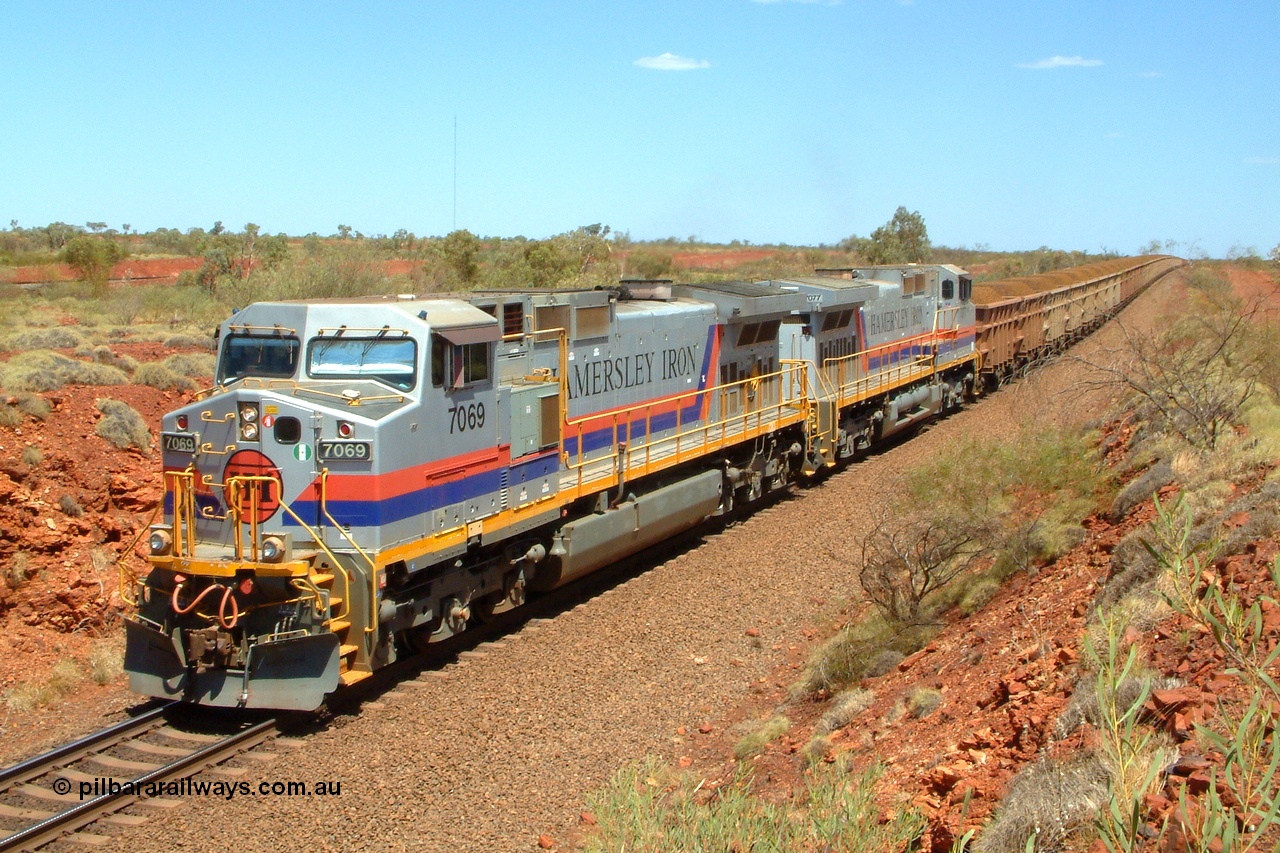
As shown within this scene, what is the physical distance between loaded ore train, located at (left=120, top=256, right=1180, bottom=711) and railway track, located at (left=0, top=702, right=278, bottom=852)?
0.32 meters

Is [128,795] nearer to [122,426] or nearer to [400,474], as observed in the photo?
[400,474]

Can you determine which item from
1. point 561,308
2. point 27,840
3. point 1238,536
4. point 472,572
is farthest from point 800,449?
point 27,840

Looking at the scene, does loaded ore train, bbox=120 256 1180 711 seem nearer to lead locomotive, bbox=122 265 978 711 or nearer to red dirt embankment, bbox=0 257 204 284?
lead locomotive, bbox=122 265 978 711

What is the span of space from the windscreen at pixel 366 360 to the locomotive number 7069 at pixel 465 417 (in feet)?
1.93

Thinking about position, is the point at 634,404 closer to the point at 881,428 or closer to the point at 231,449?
the point at 231,449

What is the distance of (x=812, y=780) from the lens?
23.3ft

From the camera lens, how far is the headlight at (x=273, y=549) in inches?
341

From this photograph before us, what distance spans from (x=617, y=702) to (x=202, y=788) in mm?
3428

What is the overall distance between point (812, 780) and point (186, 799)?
14.3ft

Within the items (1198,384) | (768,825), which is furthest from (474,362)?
(1198,384)

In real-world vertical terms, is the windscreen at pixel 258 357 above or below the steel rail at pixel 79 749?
above

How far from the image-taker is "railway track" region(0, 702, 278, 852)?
728cm

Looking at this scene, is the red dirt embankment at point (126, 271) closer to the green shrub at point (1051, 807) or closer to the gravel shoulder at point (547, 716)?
the gravel shoulder at point (547, 716)

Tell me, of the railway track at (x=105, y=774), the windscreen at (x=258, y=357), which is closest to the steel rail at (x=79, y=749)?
the railway track at (x=105, y=774)
